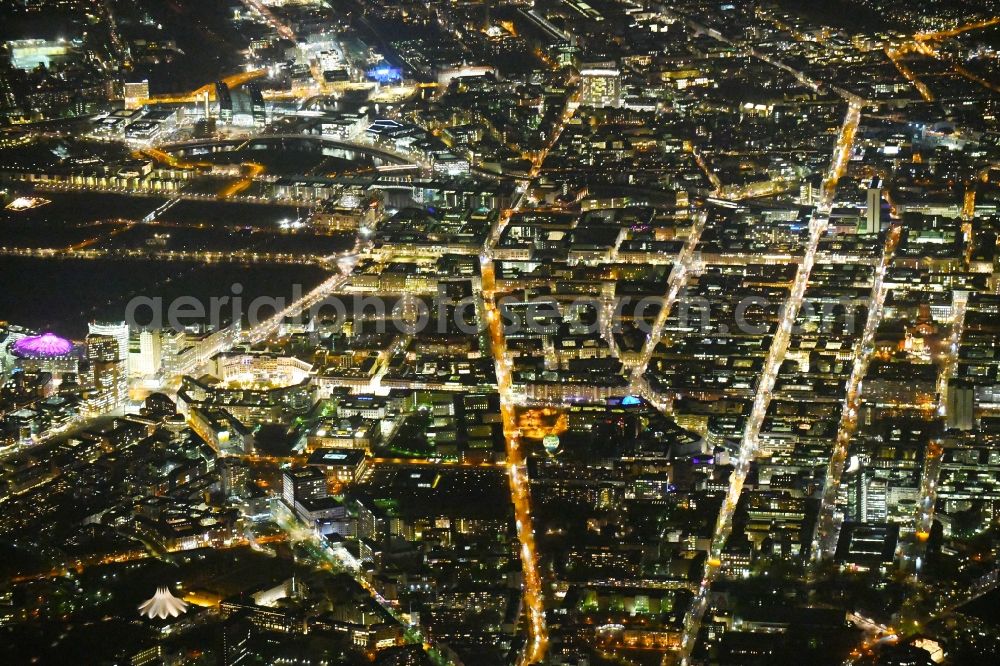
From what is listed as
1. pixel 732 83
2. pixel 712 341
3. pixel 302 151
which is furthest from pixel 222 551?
pixel 732 83

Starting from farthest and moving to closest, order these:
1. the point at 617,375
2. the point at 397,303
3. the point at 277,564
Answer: the point at 397,303
the point at 617,375
the point at 277,564

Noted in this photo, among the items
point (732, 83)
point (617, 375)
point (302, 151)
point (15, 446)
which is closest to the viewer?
point (15, 446)

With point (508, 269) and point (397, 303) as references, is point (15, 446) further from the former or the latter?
point (508, 269)

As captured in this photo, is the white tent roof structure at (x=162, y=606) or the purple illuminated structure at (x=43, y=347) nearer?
the white tent roof structure at (x=162, y=606)

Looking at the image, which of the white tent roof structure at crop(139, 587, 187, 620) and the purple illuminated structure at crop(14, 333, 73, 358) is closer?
the white tent roof structure at crop(139, 587, 187, 620)
